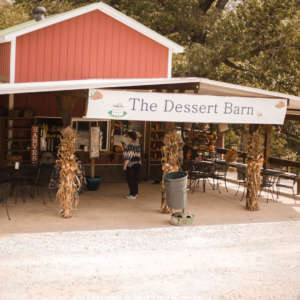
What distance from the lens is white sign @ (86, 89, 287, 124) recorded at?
28.3 feet

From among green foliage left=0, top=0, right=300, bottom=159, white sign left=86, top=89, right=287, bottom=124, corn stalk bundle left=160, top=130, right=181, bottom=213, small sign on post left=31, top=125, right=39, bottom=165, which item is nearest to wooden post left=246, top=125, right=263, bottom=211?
white sign left=86, top=89, right=287, bottom=124

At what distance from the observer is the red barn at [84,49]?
12.5m

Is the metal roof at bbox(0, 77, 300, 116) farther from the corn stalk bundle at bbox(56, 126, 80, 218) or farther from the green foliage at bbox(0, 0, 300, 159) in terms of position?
the green foliage at bbox(0, 0, 300, 159)

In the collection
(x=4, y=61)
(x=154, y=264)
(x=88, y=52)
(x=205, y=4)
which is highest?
(x=205, y=4)

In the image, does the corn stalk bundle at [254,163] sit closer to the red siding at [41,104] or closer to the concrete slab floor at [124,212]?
the concrete slab floor at [124,212]

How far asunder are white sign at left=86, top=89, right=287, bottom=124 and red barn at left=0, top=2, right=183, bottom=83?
4.64 m

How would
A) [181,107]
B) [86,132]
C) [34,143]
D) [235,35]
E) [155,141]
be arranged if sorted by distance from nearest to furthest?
[181,107]
[34,143]
[86,132]
[155,141]
[235,35]

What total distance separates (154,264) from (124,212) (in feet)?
11.2

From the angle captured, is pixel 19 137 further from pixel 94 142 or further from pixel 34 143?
pixel 94 142

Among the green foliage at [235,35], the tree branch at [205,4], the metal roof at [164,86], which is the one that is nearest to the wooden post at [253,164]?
the metal roof at [164,86]

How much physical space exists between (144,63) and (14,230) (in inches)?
288

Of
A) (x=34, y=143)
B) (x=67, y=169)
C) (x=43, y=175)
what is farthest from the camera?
(x=34, y=143)

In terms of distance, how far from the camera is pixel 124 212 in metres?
10.1

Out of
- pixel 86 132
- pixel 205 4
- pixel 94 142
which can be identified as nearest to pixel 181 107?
pixel 94 142
